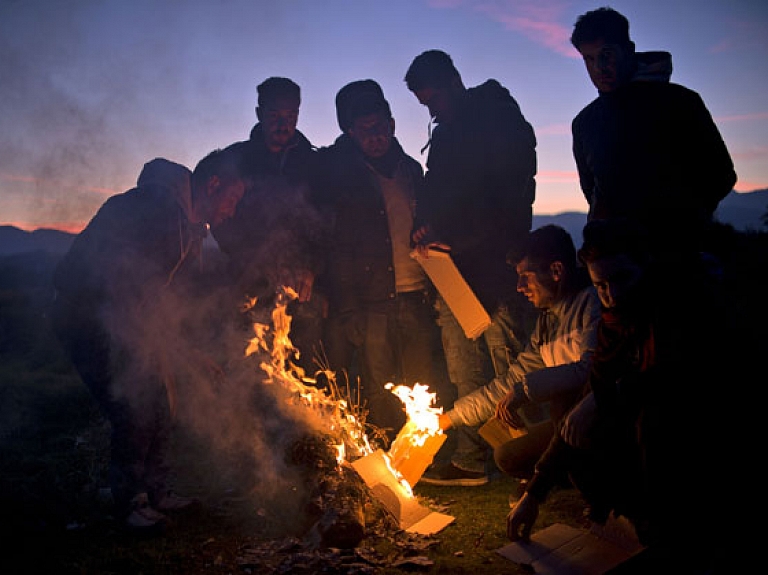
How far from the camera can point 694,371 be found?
8.96ft

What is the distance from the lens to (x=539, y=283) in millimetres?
4125

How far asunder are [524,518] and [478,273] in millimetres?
2248

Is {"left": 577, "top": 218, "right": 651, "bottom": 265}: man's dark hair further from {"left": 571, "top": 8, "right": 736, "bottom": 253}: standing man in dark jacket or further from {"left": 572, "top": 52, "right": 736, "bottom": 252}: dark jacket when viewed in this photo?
{"left": 572, "top": 52, "right": 736, "bottom": 252}: dark jacket

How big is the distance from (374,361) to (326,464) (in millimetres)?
1543

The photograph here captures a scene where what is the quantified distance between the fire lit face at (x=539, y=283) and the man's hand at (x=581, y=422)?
106 centimetres

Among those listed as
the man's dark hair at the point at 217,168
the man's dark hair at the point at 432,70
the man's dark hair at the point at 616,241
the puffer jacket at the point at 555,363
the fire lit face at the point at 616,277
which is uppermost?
the man's dark hair at the point at 432,70

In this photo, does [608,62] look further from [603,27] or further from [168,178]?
[168,178]

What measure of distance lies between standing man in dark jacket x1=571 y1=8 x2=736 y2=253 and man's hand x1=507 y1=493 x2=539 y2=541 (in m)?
1.60

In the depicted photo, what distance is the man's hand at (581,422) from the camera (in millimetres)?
3105

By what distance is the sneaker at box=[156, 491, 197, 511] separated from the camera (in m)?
4.62

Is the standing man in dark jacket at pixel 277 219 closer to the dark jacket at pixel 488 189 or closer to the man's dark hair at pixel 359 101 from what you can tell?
the man's dark hair at pixel 359 101

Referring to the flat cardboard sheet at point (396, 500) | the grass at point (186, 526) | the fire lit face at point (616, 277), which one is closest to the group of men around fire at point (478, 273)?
the fire lit face at point (616, 277)

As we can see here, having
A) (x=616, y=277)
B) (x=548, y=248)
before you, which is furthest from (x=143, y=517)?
(x=616, y=277)

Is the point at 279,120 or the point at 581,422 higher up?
the point at 279,120
